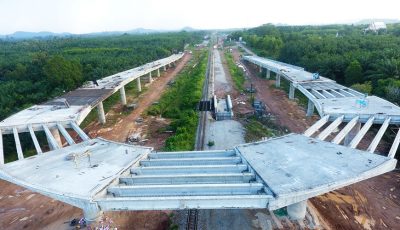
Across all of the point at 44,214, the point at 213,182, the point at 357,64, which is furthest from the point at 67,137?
the point at 357,64

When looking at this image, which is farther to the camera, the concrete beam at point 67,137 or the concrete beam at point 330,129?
the concrete beam at point 67,137

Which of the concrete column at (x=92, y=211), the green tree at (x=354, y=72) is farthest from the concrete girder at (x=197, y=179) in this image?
the green tree at (x=354, y=72)

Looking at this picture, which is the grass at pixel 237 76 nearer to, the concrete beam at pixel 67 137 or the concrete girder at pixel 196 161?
the concrete beam at pixel 67 137

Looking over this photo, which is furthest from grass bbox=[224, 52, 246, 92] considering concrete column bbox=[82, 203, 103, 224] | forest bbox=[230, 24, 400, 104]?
concrete column bbox=[82, 203, 103, 224]

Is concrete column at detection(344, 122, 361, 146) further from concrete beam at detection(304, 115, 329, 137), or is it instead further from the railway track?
the railway track

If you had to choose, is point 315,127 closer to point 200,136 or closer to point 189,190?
point 200,136

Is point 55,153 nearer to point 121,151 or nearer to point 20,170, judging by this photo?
point 20,170
